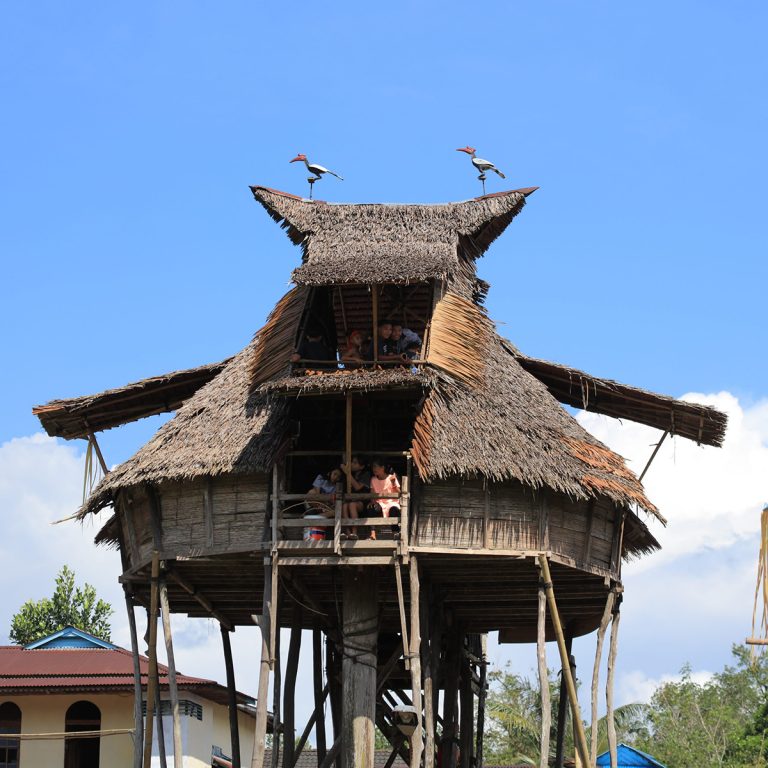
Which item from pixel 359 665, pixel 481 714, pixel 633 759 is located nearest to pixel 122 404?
pixel 359 665

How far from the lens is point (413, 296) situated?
92.5 feet

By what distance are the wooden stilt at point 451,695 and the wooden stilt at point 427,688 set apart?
9.11 ft

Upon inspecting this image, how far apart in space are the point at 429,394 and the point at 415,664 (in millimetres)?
4605

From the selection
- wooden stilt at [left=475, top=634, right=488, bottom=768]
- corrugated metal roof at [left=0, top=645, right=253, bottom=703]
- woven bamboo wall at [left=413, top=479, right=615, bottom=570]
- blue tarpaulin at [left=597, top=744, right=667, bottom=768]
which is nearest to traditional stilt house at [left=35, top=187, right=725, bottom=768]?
woven bamboo wall at [left=413, top=479, right=615, bottom=570]

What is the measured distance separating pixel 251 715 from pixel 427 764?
15607 mm

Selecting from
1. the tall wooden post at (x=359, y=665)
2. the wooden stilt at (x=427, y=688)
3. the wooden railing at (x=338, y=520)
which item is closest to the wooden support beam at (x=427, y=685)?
the wooden stilt at (x=427, y=688)

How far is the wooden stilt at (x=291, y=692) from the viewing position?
25.6 metres

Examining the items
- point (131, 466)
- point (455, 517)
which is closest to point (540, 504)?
point (455, 517)

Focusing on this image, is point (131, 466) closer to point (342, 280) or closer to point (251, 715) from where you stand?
point (342, 280)

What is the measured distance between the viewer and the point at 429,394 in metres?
24.5

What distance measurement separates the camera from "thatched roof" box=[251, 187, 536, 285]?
82.5 ft

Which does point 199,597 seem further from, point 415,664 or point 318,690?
point 415,664

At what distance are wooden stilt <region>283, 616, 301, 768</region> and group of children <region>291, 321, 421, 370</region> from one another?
15.3 feet

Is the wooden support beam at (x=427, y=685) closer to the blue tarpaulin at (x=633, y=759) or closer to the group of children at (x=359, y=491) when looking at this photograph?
the group of children at (x=359, y=491)
